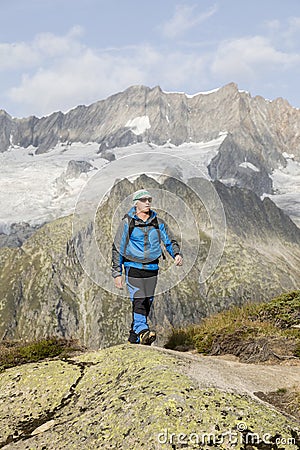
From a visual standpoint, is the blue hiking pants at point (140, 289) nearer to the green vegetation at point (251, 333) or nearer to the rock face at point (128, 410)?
the green vegetation at point (251, 333)

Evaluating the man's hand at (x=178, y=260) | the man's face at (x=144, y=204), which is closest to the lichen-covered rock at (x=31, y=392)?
the man's hand at (x=178, y=260)

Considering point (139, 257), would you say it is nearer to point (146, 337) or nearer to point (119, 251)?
point (119, 251)

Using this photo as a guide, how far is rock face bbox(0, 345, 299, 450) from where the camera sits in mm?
4918

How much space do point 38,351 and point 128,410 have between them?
6.54 metres

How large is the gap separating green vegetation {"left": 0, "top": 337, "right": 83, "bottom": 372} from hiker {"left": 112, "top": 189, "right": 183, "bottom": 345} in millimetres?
1935

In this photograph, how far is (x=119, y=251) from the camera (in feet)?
36.6

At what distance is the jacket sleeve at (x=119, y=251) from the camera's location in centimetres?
1109

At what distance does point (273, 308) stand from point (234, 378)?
894 cm

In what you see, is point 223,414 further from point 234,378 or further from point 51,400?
point 51,400

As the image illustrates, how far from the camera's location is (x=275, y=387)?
7793mm

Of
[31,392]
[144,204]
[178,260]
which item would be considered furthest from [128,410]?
[144,204]

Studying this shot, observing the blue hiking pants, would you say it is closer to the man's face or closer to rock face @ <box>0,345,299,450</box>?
the man's face

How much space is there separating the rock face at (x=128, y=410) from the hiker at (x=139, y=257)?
3199 mm

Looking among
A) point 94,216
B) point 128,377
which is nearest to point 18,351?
point 94,216
